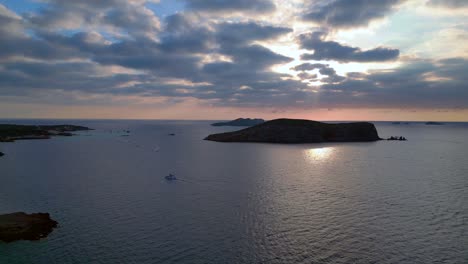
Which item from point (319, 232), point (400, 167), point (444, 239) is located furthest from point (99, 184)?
point (400, 167)

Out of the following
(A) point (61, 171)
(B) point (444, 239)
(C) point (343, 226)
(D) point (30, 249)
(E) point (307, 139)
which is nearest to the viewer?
(D) point (30, 249)

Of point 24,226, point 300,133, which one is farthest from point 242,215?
point 300,133

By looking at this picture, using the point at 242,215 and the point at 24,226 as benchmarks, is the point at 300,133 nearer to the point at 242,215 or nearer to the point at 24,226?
the point at 242,215

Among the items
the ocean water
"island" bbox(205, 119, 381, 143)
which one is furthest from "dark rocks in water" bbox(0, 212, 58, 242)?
"island" bbox(205, 119, 381, 143)

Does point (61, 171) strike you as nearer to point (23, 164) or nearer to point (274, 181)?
point (23, 164)

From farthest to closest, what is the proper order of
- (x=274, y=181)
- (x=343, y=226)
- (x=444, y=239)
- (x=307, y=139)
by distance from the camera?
(x=307, y=139), (x=274, y=181), (x=343, y=226), (x=444, y=239)

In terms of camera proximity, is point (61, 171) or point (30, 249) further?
point (61, 171)
